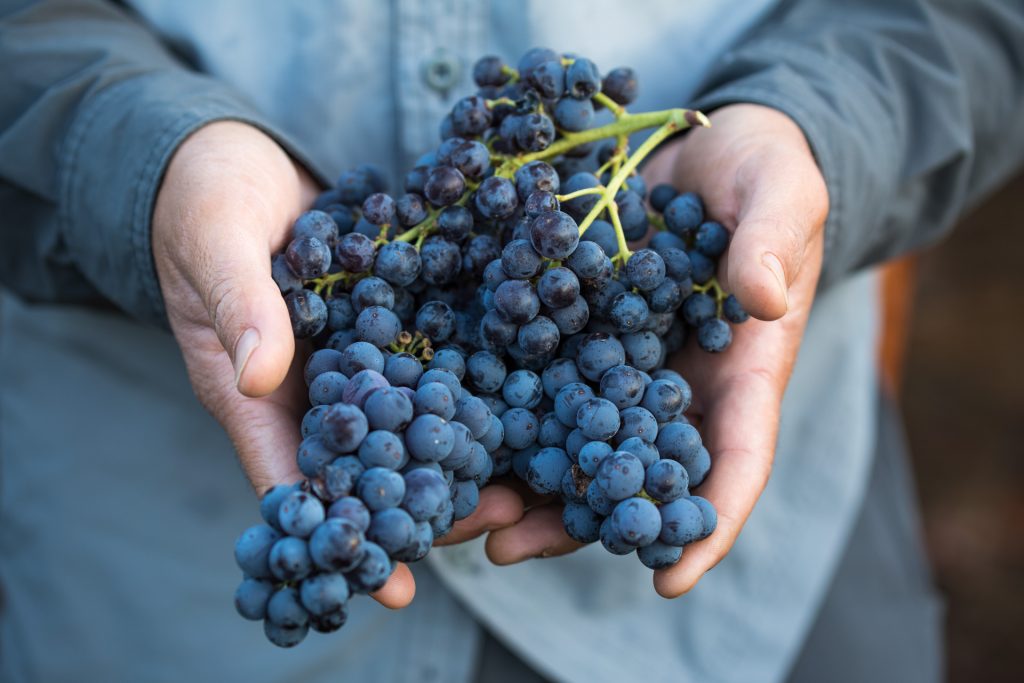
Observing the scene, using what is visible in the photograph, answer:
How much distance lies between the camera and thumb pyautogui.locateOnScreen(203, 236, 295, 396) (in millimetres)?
877

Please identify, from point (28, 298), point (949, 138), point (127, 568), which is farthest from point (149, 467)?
point (949, 138)

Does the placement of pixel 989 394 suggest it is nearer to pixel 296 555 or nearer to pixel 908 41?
pixel 908 41

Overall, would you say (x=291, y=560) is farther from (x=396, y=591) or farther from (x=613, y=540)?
(x=613, y=540)

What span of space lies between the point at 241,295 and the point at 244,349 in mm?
72

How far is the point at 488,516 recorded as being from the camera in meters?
1.02

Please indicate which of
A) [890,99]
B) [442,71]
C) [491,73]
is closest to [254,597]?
[491,73]

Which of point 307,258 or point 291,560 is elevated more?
point 307,258

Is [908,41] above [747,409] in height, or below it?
above

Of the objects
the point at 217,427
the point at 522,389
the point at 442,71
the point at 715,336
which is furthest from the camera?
the point at 217,427

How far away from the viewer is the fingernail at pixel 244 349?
88cm

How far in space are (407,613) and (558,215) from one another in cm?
85

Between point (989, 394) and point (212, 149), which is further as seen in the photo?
point (989, 394)

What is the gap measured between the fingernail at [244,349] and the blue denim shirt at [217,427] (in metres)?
0.42

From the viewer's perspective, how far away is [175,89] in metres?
1.29
